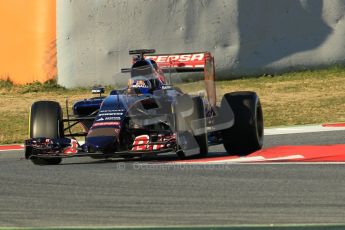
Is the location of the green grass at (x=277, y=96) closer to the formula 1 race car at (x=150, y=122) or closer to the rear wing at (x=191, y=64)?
the rear wing at (x=191, y=64)

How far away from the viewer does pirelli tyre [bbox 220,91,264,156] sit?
12.0m

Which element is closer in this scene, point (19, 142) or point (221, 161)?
point (221, 161)

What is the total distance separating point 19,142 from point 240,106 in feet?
16.9

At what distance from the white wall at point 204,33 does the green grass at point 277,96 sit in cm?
30

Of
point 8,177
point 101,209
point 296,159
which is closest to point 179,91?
point 296,159

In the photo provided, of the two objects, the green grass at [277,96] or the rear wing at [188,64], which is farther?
the green grass at [277,96]

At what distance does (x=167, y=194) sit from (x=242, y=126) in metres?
3.11

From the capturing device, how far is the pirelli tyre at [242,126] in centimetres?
1202

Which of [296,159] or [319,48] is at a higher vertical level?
[319,48]

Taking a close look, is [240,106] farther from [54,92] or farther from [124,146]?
[54,92]

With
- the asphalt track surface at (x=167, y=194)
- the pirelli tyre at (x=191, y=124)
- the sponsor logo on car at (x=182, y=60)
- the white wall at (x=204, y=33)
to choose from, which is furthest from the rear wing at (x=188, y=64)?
the white wall at (x=204, y=33)

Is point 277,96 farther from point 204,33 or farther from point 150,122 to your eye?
point 150,122

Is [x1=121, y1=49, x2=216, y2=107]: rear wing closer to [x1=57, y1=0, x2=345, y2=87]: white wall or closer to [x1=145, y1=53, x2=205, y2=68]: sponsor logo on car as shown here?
[x1=145, y1=53, x2=205, y2=68]: sponsor logo on car

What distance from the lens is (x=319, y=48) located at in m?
21.0
